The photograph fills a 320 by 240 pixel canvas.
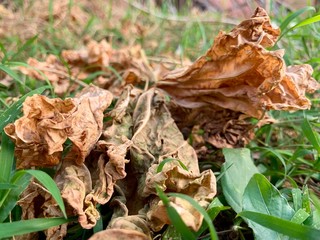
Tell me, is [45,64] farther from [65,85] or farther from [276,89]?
[276,89]

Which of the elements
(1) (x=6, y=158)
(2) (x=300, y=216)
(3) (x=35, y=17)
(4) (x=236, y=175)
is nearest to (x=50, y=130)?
(1) (x=6, y=158)

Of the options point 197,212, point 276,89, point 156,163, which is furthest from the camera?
point 276,89

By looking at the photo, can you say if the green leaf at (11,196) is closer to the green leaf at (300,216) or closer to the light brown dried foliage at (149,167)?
the light brown dried foliage at (149,167)

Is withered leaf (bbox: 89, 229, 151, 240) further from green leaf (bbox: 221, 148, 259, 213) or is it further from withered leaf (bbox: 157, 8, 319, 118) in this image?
withered leaf (bbox: 157, 8, 319, 118)

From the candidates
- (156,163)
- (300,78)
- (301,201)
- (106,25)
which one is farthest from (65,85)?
(106,25)

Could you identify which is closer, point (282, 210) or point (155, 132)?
point (282, 210)
